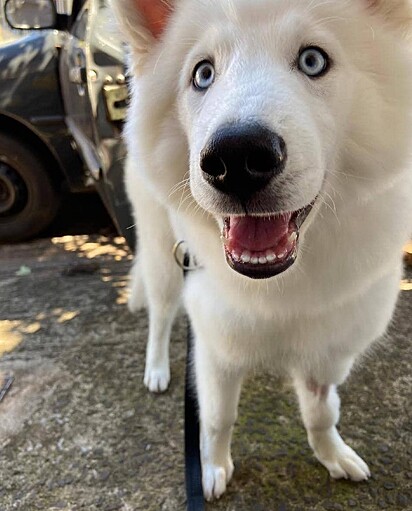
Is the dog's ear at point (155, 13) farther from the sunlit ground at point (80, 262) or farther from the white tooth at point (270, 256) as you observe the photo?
the sunlit ground at point (80, 262)

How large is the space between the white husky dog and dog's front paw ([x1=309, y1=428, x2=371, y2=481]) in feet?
1.17

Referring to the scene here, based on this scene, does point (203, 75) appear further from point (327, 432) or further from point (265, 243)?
point (327, 432)

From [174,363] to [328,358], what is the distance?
1272 millimetres

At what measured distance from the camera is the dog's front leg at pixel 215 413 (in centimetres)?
202

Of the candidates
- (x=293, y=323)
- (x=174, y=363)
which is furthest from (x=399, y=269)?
(x=174, y=363)

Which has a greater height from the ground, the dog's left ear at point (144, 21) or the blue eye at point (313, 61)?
the blue eye at point (313, 61)

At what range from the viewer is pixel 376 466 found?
2301 mm

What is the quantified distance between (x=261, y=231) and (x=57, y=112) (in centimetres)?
330

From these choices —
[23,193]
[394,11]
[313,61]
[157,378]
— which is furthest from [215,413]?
[23,193]

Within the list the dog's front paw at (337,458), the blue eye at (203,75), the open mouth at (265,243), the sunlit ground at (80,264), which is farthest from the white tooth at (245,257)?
the sunlit ground at (80,264)

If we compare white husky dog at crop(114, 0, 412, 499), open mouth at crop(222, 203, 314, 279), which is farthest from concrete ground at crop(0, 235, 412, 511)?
open mouth at crop(222, 203, 314, 279)

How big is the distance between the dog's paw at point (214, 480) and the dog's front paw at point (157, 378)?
600mm

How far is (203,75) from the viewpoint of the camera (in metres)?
1.50

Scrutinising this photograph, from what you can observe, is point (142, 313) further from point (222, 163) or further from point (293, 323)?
point (222, 163)
